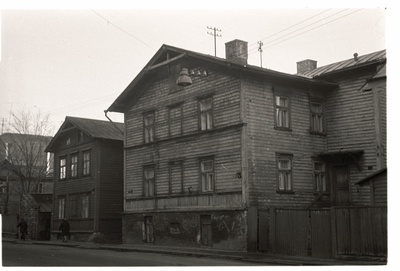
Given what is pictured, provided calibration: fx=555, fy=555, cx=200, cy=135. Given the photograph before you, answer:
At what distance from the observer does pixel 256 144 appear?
24344 millimetres

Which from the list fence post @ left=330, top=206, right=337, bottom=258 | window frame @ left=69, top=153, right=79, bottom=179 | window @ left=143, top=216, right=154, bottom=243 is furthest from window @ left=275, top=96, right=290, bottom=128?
window frame @ left=69, top=153, right=79, bottom=179

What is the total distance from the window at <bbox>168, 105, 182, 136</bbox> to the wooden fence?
703cm

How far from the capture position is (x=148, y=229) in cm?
2948

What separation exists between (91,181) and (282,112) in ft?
46.8

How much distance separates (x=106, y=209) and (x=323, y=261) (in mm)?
18448

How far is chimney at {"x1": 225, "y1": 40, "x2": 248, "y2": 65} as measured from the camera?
28312 millimetres

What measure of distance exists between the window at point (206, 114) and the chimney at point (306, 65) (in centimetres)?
840

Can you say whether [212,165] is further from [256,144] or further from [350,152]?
[350,152]

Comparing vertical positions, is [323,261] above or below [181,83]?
below

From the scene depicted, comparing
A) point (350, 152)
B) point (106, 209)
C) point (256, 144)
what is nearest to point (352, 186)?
point (350, 152)

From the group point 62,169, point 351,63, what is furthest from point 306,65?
point 62,169

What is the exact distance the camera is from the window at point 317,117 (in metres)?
26.9

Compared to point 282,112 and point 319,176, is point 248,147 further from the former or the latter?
point 319,176

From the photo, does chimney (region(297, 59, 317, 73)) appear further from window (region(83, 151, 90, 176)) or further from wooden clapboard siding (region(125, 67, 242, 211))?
window (region(83, 151, 90, 176))
